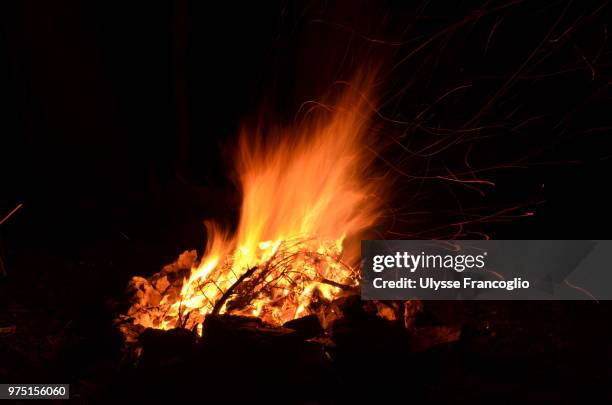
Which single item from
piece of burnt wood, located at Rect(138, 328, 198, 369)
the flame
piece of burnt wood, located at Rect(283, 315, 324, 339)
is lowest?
piece of burnt wood, located at Rect(138, 328, 198, 369)

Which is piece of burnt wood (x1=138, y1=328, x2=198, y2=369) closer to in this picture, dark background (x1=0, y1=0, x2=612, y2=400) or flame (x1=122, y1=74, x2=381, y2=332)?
flame (x1=122, y1=74, x2=381, y2=332)

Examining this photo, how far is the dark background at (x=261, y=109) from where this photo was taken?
4.67m

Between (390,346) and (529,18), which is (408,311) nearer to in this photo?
(390,346)

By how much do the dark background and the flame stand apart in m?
0.71

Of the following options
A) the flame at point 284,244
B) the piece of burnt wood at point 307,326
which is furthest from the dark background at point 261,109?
the piece of burnt wood at point 307,326

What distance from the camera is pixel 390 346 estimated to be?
112 inches

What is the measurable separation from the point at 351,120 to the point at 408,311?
1.71m

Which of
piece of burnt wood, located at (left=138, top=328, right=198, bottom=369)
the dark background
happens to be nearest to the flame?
piece of burnt wood, located at (left=138, top=328, right=198, bottom=369)

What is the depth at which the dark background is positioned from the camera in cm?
467

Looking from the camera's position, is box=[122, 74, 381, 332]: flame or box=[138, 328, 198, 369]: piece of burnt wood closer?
box=[138, 328, 198, 369]: piece of burnt wood

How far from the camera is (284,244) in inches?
143

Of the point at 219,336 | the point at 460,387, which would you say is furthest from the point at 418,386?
the point at 219,336

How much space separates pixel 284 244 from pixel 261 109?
260 cm

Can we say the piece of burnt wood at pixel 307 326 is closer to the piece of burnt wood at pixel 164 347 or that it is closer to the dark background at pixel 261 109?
the piece of burnt wood at pixel 164 347
